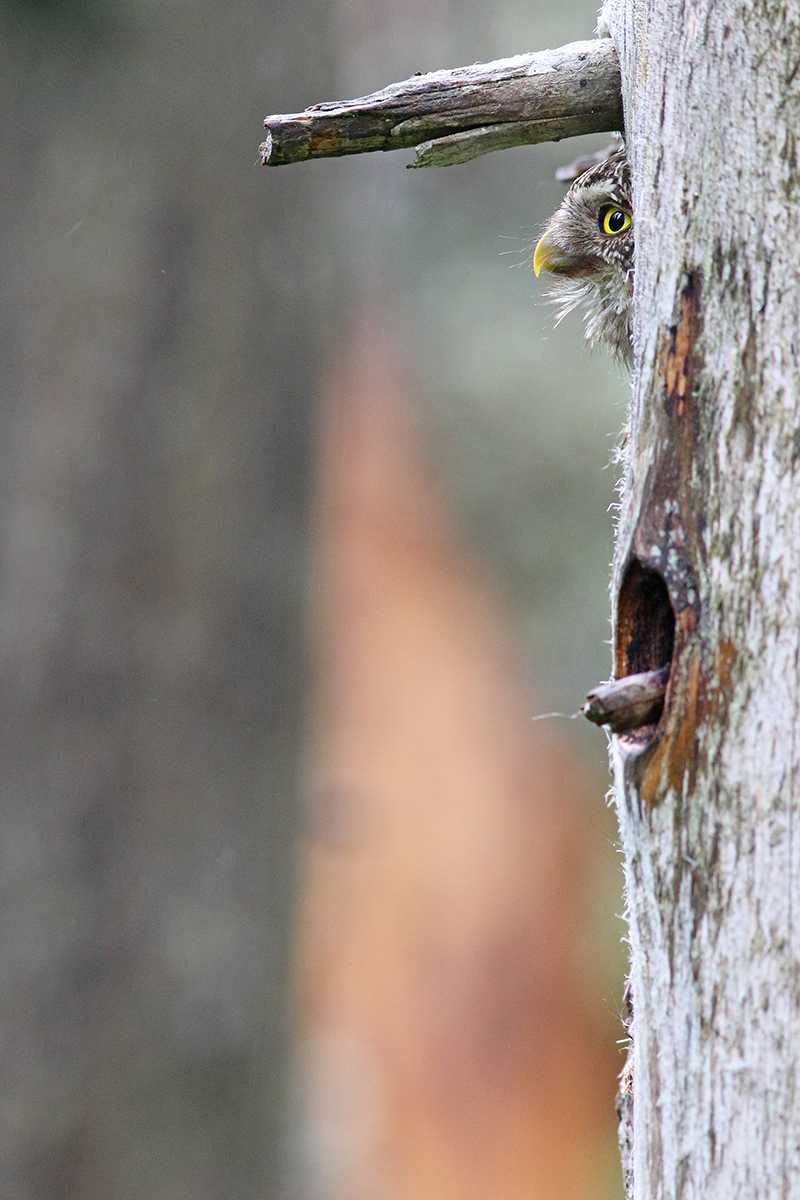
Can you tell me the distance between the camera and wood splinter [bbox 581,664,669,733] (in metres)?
0.63

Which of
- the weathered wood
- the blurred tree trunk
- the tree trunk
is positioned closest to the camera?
the tree trunk

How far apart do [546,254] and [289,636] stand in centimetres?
235

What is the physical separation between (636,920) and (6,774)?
2174 millimetres

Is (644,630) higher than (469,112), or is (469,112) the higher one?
(469,112)

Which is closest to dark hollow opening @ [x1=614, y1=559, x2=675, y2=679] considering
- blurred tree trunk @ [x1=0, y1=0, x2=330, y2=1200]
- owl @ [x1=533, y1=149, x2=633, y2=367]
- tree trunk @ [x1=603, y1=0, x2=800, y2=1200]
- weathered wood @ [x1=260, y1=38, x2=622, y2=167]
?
tree trunk @ [x1=603, y1=0, x2=800, y2=1200]

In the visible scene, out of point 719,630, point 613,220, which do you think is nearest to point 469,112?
point 613,220

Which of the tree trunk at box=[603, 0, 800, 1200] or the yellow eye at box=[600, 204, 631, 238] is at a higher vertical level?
the yellow eye at box=[600, 204, 631, 238]

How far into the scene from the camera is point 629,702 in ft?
2.09

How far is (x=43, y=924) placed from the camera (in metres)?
2.69

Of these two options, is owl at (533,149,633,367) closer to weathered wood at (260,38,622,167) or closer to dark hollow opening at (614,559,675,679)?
weathered wood at (260,38,622,167)

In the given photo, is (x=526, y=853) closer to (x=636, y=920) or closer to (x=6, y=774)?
(x=6, y=774)

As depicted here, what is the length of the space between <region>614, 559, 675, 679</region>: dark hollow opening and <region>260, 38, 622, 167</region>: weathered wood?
1.28 ft

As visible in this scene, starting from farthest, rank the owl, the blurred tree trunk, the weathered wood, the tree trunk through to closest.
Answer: the blurred tree trunk
the owl
the weathered wood
the tree trunk

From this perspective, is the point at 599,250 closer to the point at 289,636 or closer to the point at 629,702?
the point at 629,702
